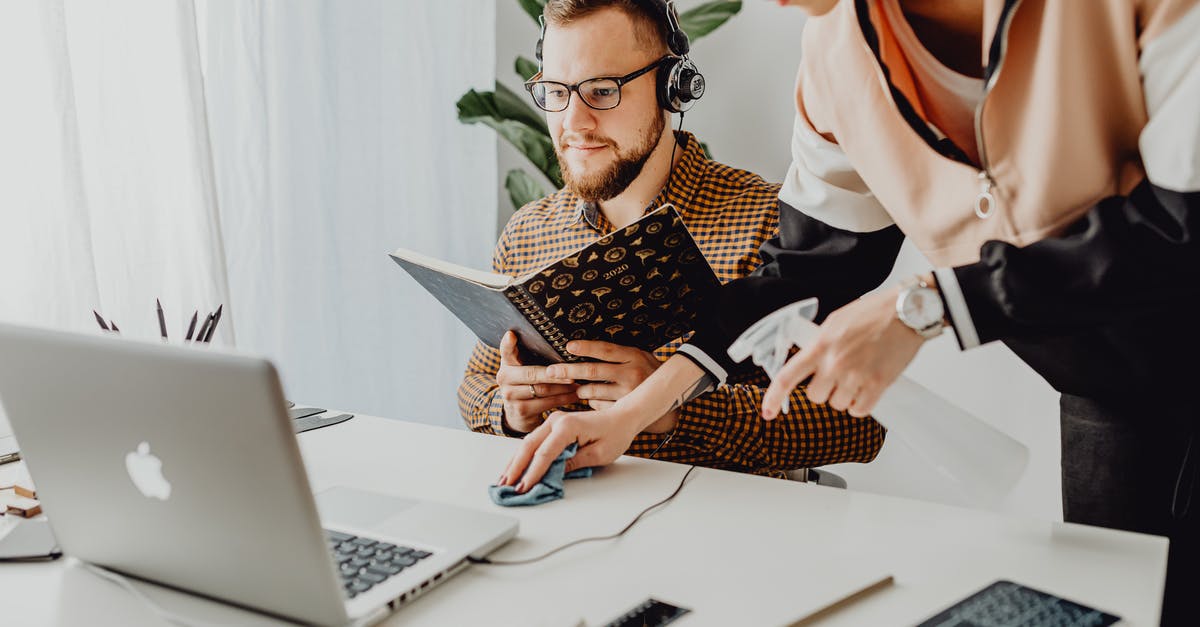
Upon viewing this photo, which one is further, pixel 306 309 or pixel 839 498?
pixel 306 309

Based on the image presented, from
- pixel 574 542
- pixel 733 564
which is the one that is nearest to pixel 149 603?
pixel 574 542

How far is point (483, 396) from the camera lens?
1.58 meters

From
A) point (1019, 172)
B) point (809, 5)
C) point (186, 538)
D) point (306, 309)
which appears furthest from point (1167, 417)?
point (306, 309)

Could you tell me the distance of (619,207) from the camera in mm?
1724

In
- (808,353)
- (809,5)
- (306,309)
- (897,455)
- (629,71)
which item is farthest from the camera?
(897,455)

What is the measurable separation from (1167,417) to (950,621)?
392mm

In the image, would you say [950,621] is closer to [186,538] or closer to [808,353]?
[808,353]

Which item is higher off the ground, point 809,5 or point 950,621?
point 809,5

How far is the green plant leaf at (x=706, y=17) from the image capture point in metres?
2.19

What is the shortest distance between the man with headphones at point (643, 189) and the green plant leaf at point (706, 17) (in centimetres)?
56

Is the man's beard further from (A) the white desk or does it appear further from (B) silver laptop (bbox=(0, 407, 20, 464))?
(B) silver laptop (bbox=(0, 407, 20, 464))

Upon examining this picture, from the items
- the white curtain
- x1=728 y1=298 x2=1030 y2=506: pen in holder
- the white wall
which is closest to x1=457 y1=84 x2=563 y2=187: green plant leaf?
the white curtain

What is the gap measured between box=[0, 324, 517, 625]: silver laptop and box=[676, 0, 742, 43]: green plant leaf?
156 cm

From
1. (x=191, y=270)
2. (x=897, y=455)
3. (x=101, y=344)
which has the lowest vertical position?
(x=897, y=455)
